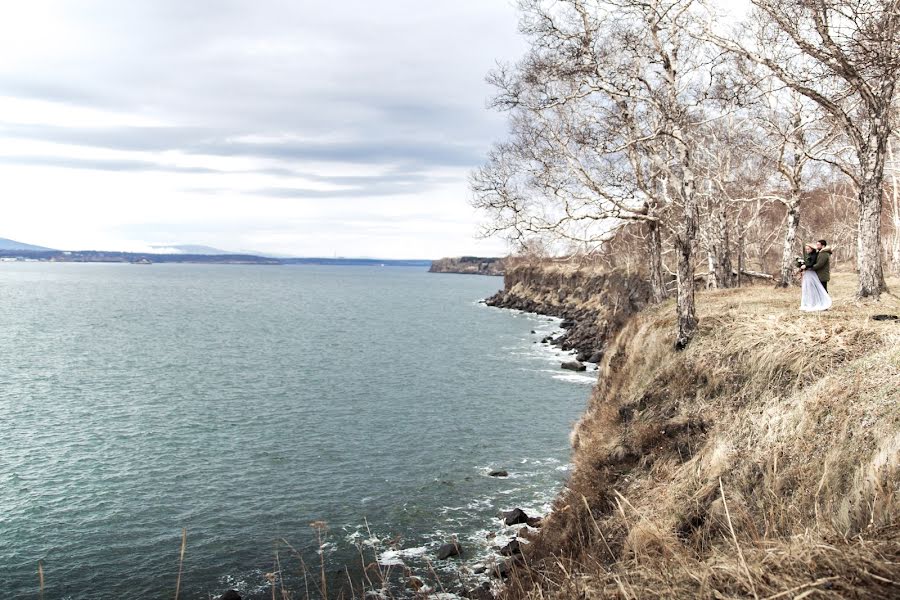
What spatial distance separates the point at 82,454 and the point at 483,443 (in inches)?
711

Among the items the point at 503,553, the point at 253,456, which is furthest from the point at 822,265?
the point at 253,456

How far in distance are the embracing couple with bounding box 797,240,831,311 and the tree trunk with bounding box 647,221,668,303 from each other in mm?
4933

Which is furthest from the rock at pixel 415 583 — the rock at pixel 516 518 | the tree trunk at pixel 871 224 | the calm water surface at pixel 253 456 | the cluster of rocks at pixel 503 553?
the tree trunk at pixel 871 224

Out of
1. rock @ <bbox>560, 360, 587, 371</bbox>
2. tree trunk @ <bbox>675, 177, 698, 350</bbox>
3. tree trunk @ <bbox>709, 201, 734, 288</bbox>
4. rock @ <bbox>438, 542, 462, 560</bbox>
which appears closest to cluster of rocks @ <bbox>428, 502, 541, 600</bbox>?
rock @ <bbox>438, 542, 462, 560</bbox>

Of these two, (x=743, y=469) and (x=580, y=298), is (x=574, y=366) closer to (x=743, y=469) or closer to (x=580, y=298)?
(x=743, y=469)

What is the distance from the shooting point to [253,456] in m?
24.9

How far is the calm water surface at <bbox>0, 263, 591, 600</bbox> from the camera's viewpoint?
17016mm

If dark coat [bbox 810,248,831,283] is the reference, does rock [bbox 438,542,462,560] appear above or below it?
below

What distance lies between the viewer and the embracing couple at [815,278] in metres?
15.0

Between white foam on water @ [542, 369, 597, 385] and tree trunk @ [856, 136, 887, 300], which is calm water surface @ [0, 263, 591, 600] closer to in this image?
white foam on water @ [542, 369, 597, 385]

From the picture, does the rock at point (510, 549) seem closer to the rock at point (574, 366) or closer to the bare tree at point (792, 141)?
the bare tree at point (792, 141)

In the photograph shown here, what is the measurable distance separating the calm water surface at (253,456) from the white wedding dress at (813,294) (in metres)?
10.6

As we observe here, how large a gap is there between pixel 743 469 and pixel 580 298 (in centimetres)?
8361

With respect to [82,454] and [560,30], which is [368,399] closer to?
[82,454]
